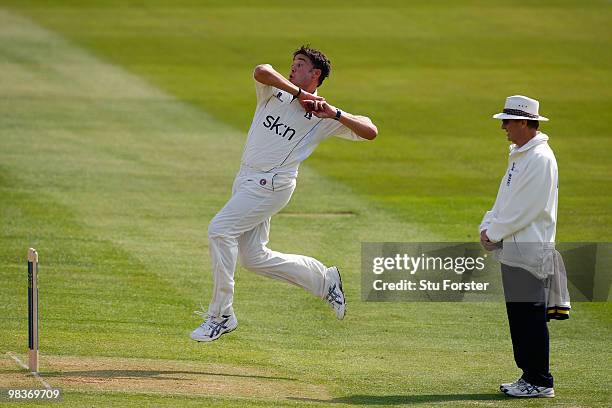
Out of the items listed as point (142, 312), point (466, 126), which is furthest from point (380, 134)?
point (142, 312)

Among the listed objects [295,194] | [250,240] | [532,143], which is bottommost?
[250,240]

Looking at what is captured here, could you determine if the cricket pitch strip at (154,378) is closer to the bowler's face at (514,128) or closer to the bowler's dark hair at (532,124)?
the bowler's face at (514,128)

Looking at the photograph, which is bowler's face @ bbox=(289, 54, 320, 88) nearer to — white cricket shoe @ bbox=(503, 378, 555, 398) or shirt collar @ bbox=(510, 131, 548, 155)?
shirt collar @ bbox=(510, 131, 548, 155)

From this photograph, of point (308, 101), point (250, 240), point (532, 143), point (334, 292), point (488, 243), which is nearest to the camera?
point (532, 143)

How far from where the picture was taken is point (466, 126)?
23219 mm

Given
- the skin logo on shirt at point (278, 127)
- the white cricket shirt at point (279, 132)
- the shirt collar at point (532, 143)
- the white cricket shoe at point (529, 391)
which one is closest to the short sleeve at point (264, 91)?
the white cricket shirt at point (279, 132)

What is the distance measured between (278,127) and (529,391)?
9.40 ft

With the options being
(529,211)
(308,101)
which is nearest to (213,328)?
(308,101)

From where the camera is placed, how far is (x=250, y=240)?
981 cm

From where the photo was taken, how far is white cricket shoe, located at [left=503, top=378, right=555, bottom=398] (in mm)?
8609

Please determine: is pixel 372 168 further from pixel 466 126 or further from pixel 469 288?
pixel 469 288

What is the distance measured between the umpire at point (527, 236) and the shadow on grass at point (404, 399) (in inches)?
7.7

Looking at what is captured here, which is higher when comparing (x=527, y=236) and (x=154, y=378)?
(x=527, y=236)

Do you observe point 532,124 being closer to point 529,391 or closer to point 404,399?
point 529,391
